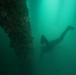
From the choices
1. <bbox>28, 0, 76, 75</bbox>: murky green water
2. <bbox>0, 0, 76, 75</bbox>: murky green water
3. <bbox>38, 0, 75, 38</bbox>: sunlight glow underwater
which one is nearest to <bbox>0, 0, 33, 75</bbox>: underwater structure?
<bbox>0, 0, 76, 75</bbox>: murky green water

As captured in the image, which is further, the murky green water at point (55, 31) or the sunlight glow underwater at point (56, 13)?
the sunlight glow underwater at point (56, 13)

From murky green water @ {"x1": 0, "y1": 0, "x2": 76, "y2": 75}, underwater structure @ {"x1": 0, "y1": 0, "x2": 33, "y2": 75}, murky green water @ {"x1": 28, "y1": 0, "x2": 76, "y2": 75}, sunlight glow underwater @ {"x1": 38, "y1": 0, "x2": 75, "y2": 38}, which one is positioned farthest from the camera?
sunlight glow underwater @ {"x1": 38, "y1": 0, "x2": 75, "y2": 38}

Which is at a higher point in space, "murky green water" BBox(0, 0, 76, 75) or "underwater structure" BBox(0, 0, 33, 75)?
"murky green water" BBox(0, 0, 76, 75)

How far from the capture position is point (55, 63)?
9.63 meters

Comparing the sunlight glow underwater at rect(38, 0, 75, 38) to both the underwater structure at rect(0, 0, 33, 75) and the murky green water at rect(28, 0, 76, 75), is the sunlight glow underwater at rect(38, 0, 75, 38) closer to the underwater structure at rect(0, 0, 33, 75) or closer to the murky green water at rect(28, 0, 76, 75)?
the murky green water at rect(28, 0, 76, 75)

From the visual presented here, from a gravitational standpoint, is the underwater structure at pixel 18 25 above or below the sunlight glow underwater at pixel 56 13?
below

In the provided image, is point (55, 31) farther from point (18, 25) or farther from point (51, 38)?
point (18, 25)

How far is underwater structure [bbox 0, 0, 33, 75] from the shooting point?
4352mm

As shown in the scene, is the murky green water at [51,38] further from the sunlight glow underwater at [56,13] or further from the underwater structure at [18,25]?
the underwater structure at [18,25]

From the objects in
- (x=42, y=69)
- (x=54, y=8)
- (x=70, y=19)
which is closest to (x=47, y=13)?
(x=54, y=8)

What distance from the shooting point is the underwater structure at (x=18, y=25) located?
171 inches

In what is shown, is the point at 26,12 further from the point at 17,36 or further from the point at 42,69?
the point at 42,69

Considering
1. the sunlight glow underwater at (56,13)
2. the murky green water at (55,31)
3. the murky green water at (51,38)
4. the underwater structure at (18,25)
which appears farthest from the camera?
the sunlight glow underwater at (56,13)

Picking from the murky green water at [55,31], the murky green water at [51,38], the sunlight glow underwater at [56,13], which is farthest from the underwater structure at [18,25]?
the sunlight glow underwater at [56,13]
